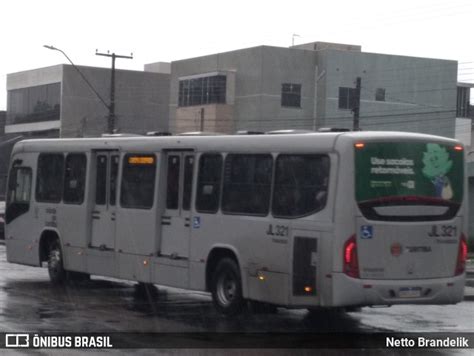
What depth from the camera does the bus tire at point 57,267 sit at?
19594 millimetres

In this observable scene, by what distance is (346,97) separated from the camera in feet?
222

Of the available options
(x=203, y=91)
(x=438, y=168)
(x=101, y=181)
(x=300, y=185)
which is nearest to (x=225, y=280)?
(x=300, y=185)

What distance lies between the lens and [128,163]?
17.9 m

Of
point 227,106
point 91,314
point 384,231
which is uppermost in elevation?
point 227,106

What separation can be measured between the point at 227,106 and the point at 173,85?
7318 millimetres

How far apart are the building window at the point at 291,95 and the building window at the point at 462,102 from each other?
15585 mm

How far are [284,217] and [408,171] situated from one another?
188 centimetres

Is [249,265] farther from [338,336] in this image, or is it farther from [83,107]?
[83,107]

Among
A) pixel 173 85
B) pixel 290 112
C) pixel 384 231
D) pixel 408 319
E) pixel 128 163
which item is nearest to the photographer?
pixel 384 231

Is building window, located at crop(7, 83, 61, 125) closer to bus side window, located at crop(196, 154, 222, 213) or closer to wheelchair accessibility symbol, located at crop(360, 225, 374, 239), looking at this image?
bus side window, located at crop(196, 154, 222, 213)

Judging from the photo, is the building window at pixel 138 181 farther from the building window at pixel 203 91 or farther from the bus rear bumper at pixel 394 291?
the building window at pixel 203 91

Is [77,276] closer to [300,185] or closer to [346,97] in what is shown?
[300,185]

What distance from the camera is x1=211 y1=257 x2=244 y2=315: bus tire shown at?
15.1m

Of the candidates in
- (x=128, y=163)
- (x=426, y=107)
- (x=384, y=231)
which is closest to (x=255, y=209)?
(x=384, y=231)
